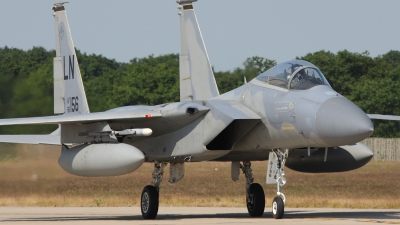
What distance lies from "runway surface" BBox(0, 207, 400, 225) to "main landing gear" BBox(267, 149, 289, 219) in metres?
0.18

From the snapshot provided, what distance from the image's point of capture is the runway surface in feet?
43.1

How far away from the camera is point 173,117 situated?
13.8 meters

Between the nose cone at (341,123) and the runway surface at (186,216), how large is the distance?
1366mm

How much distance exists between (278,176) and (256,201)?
193 cm

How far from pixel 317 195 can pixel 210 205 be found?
13.3 ft

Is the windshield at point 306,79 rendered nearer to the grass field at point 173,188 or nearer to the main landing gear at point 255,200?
the main landing gear at point 255,200

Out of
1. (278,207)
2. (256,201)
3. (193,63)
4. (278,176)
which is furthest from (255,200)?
(193,63)

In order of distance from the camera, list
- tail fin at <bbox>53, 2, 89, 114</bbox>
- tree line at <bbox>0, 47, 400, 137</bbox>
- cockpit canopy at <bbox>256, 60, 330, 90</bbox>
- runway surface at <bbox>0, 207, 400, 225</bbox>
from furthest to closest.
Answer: tree line at <bbox>0, 47, 400, 137</bbox>, tail fin at <bbox>53, 2, 89, 114</bbox>, runway surface at <bbox>0, 207, 400, 225</bbox>, cockpit canopy at <bbox>256, 60, 330, 90</bbox>

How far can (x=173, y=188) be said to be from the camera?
24.9 metres

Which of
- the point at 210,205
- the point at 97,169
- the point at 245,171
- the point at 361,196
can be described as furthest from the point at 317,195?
the point at 97,169

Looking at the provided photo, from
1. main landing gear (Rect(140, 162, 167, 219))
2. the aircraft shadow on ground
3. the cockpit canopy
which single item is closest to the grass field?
the aircraft shadow on ground

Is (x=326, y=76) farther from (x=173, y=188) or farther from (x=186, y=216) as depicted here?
(x=186, y=216)

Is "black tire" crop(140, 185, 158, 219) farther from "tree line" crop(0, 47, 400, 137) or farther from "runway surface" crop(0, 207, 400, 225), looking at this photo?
"tree line" crop(0, 47, 400, 137)

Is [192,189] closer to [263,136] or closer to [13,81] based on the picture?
[13,81]
